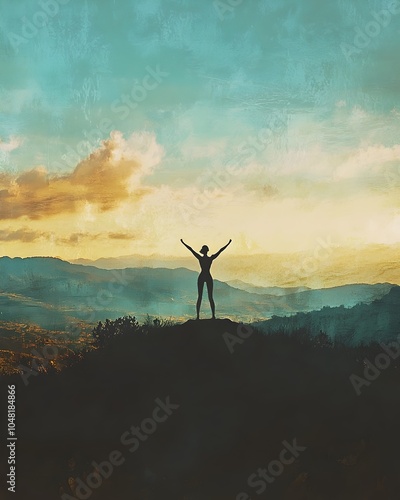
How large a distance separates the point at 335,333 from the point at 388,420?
416 centimetres

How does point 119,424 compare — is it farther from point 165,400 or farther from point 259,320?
point 259,320

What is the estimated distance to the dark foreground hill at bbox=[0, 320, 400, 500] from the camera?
12.4 meters

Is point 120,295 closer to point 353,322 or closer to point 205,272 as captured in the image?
point 205,272

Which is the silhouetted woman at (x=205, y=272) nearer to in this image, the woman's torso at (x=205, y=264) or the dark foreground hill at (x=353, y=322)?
the woman's torso at (x=205, y=264)

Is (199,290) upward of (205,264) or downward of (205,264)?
downward

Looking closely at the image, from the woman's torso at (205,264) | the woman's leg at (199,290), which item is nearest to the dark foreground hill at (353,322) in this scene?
the woman's leg at (199,290)

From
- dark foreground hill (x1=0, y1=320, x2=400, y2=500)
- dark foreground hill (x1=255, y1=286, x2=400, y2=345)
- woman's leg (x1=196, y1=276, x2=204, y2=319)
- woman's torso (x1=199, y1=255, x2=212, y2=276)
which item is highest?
woman's torso (x1=199, y1=255, x2=212, y2=276)

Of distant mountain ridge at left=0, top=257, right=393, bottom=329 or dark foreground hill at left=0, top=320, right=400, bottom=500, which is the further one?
distant mountain ridge at left=0, top=257, right=393, bottom=329

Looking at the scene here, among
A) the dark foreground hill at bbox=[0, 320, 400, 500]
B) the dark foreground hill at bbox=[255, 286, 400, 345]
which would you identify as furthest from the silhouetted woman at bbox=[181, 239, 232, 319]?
the dark foreground hill at bbox=[255, 286, 400, 345]

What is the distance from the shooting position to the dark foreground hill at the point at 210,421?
12391mm

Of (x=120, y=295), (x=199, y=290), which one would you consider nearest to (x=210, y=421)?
(x=199, y=290)

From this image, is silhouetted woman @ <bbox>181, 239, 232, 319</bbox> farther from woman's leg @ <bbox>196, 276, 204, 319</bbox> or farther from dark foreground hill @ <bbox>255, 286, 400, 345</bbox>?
dark foreground hill @ <bbox>255, 286, 400, 345</bbox>

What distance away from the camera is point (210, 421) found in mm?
13734

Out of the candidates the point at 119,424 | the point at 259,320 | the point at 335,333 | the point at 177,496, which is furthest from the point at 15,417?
the point at 335,333
